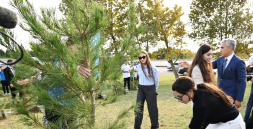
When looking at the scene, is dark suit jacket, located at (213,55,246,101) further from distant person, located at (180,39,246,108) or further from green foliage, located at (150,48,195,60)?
green foliage, located at (150,48,195,60)

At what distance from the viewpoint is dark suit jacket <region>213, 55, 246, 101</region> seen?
3.68 metres

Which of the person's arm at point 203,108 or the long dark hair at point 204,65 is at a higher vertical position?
the long dark hair at point 204,65

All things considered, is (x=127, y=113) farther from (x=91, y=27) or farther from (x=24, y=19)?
(x=24, y=19)

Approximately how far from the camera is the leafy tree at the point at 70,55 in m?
1.83

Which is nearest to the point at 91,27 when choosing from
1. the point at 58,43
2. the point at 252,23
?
the point at 58,43

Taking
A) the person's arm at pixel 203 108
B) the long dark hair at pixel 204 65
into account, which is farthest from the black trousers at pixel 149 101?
the person's arm at pixel 203 108

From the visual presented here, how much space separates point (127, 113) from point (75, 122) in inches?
25.3

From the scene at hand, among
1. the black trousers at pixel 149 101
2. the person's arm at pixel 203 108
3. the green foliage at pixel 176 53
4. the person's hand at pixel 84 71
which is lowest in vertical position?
the black trousers at pixel 149 101

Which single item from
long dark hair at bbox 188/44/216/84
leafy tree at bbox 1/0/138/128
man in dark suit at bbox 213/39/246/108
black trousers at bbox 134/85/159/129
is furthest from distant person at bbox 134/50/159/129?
leafy tree at bbox 1/0/138/128

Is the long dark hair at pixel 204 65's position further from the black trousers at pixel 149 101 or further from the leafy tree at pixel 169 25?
the leafy tree at pixel 169 25

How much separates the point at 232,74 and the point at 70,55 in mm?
3076

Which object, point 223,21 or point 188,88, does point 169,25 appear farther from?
point 188,88

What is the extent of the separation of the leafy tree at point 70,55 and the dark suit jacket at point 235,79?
2514 millimetres

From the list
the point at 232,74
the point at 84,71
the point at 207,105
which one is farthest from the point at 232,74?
the point at 84,71
